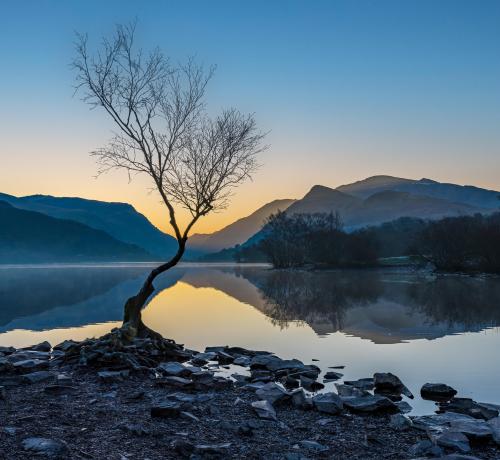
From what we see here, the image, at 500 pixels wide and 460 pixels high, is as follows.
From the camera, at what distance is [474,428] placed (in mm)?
9133

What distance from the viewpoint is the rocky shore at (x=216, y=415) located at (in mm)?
8305

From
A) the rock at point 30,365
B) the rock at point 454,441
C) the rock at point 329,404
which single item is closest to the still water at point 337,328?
the rock at point 329,404

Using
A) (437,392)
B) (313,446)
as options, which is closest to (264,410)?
(313,446)

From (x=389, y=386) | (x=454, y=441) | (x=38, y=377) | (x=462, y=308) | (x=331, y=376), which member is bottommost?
(x=462, y=308)

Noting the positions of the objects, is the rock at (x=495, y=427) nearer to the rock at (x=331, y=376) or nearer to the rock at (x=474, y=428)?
the rock at (x=474, y=428)

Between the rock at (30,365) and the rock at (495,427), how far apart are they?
38.6 ft

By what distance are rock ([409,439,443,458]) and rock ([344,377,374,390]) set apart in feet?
14.8

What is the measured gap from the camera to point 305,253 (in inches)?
5098

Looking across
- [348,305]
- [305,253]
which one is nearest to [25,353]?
[348,305]

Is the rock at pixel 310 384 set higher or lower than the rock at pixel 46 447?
lower

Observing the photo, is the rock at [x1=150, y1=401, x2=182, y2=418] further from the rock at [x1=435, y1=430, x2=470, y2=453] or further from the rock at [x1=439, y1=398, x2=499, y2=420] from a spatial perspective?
the rock at [x1=439, y1=398, x2=499, y2=420]

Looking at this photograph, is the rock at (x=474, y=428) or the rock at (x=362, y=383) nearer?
the rock at (x=474, y=428)

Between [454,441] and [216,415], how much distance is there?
4.46 m

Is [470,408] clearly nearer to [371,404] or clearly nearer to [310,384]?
[371,404]
